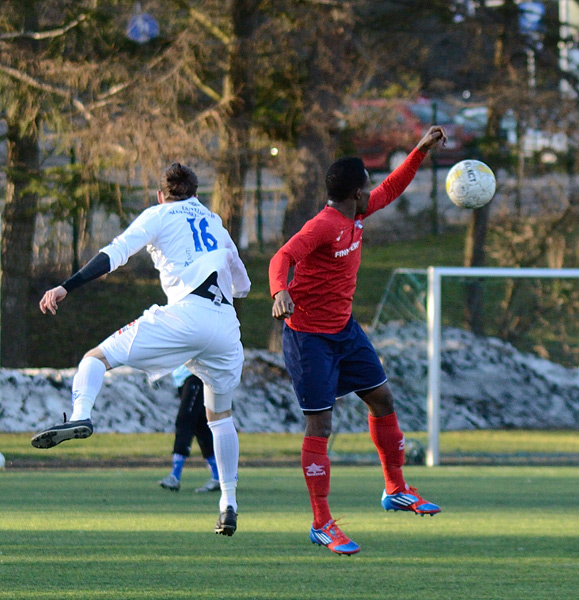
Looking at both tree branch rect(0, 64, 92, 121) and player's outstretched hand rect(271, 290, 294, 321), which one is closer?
player's outstretched hand rect(271, 290, 294, 321)

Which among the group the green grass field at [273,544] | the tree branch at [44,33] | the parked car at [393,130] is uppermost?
the tree branch at [44,33]

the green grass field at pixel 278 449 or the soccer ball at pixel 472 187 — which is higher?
the soccer ball at pixel 472 187

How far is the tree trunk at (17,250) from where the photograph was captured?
16844mm

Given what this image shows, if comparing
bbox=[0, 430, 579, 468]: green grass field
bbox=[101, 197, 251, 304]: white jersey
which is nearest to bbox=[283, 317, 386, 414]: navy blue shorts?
bbox=[101, 197, 251, 304]: white jersey

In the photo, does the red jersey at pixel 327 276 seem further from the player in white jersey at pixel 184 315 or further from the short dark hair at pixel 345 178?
the player in white jersey at pixel 184 315

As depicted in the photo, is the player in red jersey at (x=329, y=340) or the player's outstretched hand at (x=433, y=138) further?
the player's outstretched hand at (x=433, y=138)

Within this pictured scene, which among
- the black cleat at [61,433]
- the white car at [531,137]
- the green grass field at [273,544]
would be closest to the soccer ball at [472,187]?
the green grass field at [273,544]

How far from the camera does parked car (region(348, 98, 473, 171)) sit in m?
17.3

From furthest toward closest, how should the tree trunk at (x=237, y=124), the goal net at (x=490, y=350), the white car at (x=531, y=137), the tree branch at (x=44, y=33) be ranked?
the white car at (x=531, y=137)
the tree trunk at (x=237, y=124)
the tree branch at (x=44, y=33)
the goal net at (x=490, y=350)

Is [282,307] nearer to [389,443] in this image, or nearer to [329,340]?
[329,340]

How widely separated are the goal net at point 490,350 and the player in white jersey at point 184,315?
7.33 m

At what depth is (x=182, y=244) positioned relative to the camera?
6.39m

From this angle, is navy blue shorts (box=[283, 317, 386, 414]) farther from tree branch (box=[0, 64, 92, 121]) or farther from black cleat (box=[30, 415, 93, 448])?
tree branch (box=[0, 64, 92, 121])

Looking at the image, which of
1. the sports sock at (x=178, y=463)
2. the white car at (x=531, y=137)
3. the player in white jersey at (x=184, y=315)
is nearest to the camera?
the player in white jersey at (x=184, y=315)
